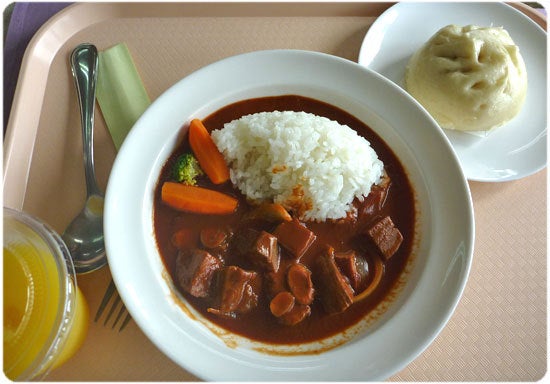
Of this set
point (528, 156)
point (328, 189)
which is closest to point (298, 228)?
point (328, 189)

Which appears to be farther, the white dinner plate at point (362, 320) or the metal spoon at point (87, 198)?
the metal spoon at point (87, 198)

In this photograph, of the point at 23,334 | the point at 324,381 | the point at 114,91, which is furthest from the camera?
the point at 114,91

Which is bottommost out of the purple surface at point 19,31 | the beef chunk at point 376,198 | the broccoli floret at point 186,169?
the beef chunk at point 376,198

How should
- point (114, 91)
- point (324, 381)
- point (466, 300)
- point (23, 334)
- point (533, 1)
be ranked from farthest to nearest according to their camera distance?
point (533, 1)
point (114, 91)
point (466, 300)
point (324, 381)
point (23, 334)

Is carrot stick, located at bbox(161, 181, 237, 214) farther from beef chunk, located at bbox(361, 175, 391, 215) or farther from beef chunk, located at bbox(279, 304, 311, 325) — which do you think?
beef chunk, located at bbox(361, 175, 391, 215)

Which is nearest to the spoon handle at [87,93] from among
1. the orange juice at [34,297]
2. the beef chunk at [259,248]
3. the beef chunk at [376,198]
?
the orange juice at [34,297]

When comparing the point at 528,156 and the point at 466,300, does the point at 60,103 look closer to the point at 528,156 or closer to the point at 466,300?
the point at 466,300

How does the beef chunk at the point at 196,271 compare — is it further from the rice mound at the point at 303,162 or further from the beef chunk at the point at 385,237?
the beef chunk at the point at 385,237
